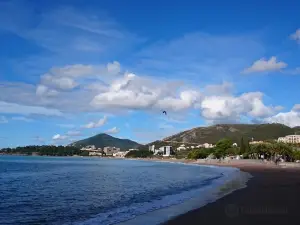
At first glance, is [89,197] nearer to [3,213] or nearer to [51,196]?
[51,196]

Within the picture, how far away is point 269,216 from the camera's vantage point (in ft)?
56.9

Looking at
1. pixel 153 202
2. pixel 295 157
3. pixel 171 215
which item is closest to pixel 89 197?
pixel 153 202

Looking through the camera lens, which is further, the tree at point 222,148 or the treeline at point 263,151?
the tree at point 222,148

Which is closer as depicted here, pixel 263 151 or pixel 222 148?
pixel 263 151

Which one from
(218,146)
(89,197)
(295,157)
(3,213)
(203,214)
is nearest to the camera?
(203,214)

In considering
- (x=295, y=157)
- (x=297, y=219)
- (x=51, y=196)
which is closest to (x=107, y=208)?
(x=51, y=196)

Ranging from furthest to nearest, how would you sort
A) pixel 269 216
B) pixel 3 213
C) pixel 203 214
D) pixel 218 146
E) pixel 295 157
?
1. pixel 218 146
2. pixel 295 157
3. pixel 3 213
4. pixel 203 214
5. pixel 269 216

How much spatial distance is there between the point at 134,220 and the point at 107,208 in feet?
18.8

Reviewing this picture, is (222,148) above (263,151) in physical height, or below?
above

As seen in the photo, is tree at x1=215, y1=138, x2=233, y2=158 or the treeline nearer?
the treeline

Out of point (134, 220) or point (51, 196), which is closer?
point (134, 220)

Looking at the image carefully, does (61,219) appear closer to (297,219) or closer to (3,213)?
(3,213)

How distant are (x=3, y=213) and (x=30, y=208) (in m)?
2.25

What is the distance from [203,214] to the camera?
1912 centimetres
